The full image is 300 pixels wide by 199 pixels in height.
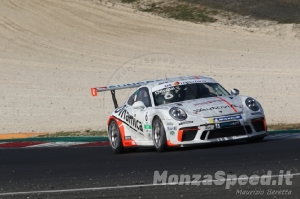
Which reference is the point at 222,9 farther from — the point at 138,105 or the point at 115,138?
the point at 138,105

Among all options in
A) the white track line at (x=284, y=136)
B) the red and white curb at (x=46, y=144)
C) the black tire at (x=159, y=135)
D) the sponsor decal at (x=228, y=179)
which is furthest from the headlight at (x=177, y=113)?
the red and white curb at (x=46, y=144)

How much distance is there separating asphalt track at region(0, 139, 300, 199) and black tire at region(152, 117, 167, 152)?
5.5 inches

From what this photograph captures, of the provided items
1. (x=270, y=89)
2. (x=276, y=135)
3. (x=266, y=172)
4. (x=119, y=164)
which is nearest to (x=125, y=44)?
(x=270, y=89)

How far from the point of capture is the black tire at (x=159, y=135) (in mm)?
10859

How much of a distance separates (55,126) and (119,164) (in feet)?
28.0

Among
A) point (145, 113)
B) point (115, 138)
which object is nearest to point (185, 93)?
point (145, 113)

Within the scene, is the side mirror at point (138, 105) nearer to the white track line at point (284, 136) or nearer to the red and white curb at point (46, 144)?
the white track line at point (284, 136)

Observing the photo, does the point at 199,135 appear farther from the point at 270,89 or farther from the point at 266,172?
the point at 270,89

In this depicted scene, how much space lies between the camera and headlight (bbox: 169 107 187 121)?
35.2ft

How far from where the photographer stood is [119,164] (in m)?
9.94

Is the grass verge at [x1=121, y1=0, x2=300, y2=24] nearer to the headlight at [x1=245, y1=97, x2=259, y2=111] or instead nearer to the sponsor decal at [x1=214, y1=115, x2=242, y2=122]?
the headlight at [x1=245, y1=97, x2=259, y2=111]

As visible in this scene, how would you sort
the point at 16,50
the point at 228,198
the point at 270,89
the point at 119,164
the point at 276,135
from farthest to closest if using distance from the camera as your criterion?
the point at 16,50 < the point at 270,89 < the point at 276,135 < the point at 119,164 < the point at 228,198

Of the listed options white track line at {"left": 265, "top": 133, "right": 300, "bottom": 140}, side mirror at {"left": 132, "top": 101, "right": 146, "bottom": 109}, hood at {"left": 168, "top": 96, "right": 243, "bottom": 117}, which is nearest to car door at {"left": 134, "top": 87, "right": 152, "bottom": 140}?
side mirror at {"left": 132, "top": 101, "right": 146, "bottom": 109}

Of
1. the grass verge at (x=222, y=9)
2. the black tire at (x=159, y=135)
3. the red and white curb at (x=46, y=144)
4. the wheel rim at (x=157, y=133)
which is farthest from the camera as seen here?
the grass verge at (x=222, y=9)
